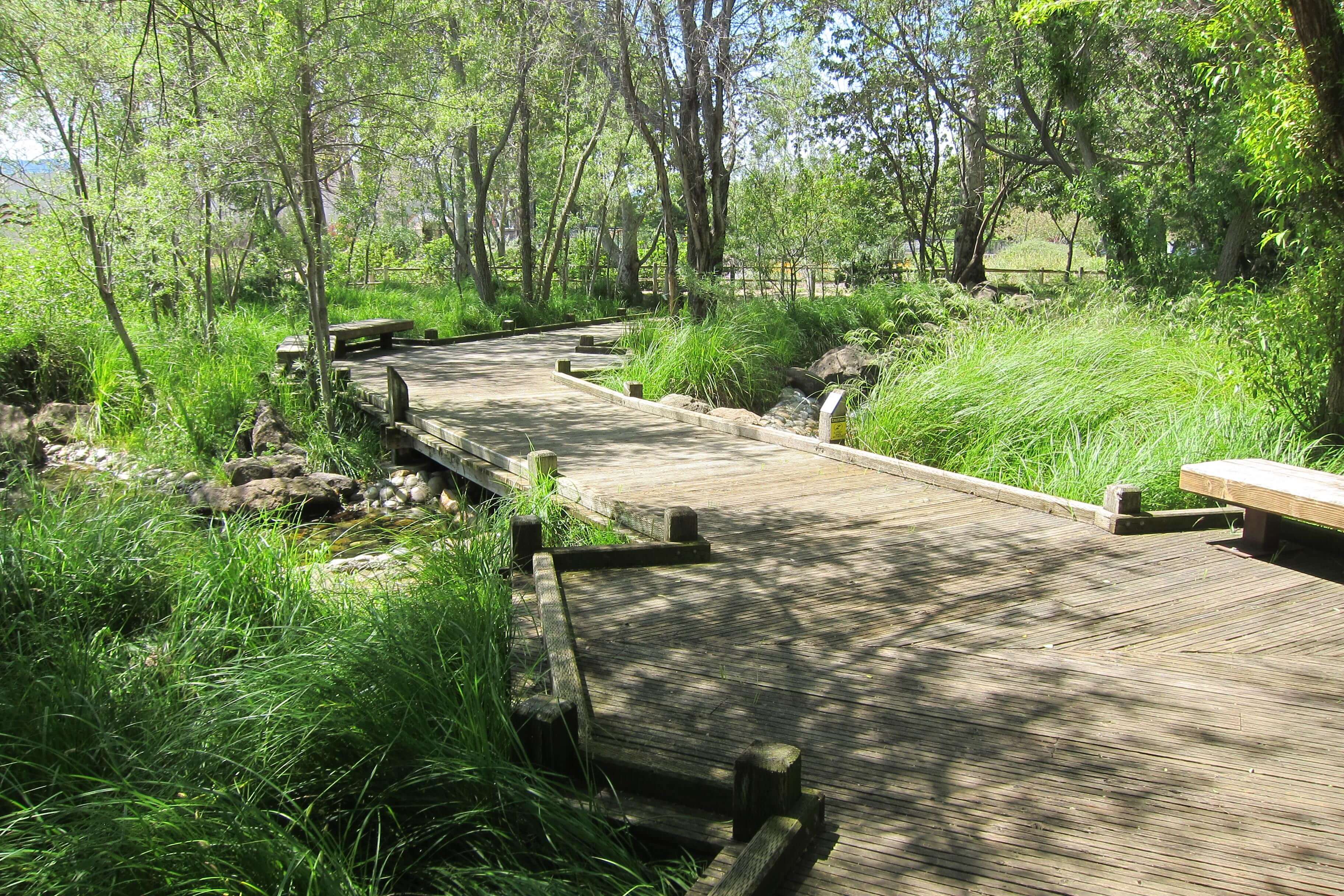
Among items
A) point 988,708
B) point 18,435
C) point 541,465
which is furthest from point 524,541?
point 18,435

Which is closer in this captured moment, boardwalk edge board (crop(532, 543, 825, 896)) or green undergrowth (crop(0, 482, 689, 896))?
boardwalk edge board (crop(532, 543, 825, 896))

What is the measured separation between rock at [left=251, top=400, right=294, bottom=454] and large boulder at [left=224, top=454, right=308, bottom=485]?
566 millimetres

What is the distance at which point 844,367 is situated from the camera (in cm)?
1217

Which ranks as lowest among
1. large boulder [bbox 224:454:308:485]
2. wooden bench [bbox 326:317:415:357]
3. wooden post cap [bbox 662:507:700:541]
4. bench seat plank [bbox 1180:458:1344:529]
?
large boulder [bbox 224:454:308:485]

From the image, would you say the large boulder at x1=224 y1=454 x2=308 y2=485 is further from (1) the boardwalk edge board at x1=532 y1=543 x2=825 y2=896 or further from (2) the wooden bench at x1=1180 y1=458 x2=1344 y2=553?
(2) the wooden bench at x1=1180 y1=458 x2=1344 y2=553

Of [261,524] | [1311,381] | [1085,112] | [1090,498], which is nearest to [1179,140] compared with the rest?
[1085,112]

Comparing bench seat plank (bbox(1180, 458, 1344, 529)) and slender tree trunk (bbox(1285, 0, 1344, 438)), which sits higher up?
slender tree trunk (bbox(1285, 0, 1344, 438))

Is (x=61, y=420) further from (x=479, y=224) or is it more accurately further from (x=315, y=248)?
(x=479, y=224)

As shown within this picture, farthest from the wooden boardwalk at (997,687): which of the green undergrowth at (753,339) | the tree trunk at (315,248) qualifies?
the tree trunk at (315,248)

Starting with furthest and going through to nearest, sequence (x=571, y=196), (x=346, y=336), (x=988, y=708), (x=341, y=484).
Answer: (x=571, y=196) < (x=346, y=336) < (x=341, y=484) < (x=988, y=708)

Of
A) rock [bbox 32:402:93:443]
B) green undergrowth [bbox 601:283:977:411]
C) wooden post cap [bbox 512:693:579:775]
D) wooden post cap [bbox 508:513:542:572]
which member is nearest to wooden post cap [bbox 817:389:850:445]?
green undergrowth [bbox 601:283:977:411]

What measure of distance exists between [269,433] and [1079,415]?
720 centimetres

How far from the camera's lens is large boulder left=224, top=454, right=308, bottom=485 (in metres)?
8.21

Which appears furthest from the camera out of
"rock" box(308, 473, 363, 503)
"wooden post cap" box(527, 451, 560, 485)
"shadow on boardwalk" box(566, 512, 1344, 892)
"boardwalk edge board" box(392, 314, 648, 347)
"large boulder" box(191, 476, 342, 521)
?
"boardwalk edge board" box(392, 314, 648, 347)
